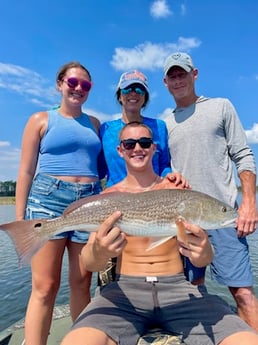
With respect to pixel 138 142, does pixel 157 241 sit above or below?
below

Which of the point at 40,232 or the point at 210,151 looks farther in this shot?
the point at 210,151

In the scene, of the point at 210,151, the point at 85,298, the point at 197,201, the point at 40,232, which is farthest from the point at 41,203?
the point at 210,151

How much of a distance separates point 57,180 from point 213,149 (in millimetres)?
1961

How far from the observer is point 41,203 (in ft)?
13.0

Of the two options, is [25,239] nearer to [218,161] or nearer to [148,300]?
[148,300]

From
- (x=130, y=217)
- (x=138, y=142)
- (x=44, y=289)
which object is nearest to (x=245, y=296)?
(x=130, y=217)

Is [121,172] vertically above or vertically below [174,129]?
below

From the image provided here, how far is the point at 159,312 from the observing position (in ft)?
10.4

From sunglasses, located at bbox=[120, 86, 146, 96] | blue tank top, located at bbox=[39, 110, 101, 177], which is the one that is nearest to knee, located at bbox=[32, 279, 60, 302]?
blue tank top, located at bbox=[39, 110, 101, 177]

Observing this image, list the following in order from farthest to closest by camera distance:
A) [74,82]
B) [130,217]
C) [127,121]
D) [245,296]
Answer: [127,121] → [74,82] → [245,296] → [130,217]

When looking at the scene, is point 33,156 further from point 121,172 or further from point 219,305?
point 219,305

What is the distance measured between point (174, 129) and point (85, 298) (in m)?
2.45

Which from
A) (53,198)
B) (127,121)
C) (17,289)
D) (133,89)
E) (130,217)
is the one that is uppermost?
(133,89)

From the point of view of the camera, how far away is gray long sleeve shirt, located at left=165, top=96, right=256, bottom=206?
4.28 metres
